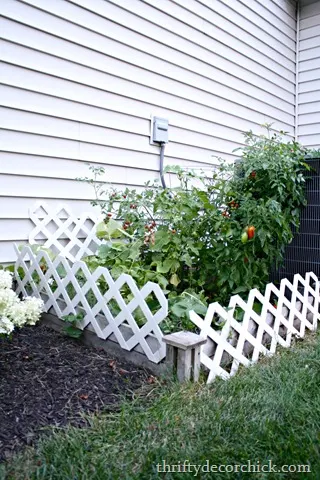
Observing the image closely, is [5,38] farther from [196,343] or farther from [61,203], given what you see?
[196,343]

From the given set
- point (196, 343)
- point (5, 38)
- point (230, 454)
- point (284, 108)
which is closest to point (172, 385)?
point (196, 343)

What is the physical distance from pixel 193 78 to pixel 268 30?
201cm

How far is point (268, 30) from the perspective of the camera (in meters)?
5.79

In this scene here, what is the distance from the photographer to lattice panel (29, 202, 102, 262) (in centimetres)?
323

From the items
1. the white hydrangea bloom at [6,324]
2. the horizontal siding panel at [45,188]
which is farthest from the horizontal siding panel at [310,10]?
the white hydrangea bloom at [6,324]

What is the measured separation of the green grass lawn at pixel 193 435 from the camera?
4.75 feet

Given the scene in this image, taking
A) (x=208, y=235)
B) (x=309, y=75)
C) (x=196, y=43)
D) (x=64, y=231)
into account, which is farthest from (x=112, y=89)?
(x=309, y=75)

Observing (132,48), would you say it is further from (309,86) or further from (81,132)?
(309,86)

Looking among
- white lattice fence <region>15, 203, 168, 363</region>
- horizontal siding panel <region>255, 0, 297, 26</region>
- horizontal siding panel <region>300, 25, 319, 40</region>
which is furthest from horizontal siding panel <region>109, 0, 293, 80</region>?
white lattice fence <region>15, 203, 168, 363</region>

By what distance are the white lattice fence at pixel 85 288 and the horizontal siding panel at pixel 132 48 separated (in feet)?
4.51

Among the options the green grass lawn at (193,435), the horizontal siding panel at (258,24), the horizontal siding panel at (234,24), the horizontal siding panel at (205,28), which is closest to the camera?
the green grass lawn at (193,435)

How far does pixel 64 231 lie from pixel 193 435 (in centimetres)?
210

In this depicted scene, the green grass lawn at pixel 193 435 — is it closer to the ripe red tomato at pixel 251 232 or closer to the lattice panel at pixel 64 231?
the ripe red tomato at pixel 251 232

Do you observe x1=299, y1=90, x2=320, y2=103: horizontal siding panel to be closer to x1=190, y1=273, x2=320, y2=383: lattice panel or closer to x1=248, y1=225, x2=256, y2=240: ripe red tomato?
x1=190, y1=273, x2=320, y2=383: lattice panel
